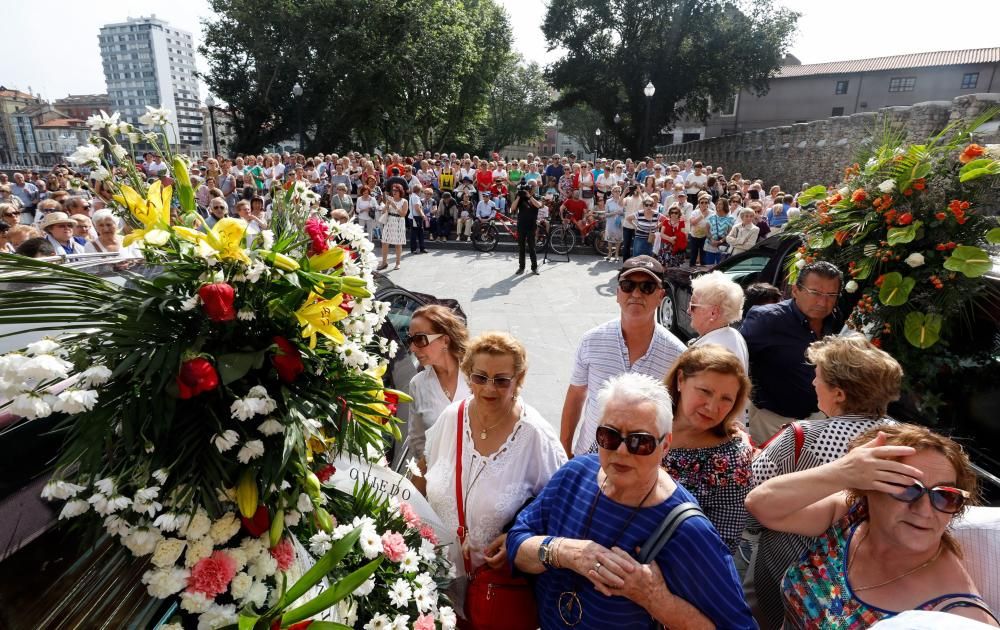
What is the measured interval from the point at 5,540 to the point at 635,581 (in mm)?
1636

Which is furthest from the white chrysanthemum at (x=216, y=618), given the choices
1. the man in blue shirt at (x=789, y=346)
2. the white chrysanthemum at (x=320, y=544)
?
the man in blue shirt at (x=789, y=346)

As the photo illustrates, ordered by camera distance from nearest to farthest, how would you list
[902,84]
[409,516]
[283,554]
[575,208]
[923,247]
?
[283,554] < [409,516] < [923,247] < [575,208] < [902,84]

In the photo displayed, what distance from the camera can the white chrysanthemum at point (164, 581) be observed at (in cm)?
126

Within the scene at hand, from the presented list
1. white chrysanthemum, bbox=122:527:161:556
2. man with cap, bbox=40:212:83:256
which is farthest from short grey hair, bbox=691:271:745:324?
man with cap, bbox=40:212:83:256

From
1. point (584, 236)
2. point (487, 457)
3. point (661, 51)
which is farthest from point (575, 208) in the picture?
point (661, 51)

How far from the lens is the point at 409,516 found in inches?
74.3

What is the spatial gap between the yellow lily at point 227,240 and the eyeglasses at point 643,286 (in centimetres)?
211

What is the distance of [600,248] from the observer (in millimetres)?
13531

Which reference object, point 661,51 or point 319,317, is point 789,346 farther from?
point 661,51

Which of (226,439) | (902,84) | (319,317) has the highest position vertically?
(902,84)

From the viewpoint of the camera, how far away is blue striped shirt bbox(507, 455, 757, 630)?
5.27 ft

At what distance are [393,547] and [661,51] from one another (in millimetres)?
39335

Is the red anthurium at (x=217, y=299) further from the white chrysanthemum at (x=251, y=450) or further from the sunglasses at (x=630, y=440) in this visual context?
Result: the sunglasses at (x=630, y=440)

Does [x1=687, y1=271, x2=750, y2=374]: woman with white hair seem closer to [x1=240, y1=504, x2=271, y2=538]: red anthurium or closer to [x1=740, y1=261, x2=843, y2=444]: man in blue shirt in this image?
[x1=740, y1=261, x2=843, y2=444]: man in blue shirt
